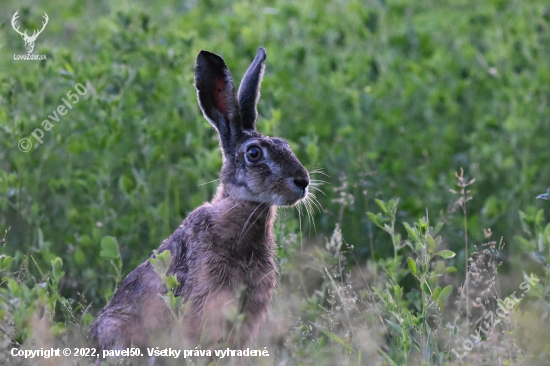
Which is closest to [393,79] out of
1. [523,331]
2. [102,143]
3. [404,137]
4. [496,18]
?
[404,137]

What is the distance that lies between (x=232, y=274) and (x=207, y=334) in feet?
1.33

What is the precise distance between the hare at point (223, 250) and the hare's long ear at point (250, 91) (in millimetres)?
44

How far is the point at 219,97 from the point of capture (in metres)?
4.97

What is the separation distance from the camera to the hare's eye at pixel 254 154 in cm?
484

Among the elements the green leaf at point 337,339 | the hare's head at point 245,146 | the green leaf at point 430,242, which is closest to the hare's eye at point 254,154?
the hare's head at point 245,146

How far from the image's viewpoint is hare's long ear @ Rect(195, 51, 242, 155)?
4.87 m

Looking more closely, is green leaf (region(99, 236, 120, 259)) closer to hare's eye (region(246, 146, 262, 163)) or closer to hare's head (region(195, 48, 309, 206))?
hare's head (region(195, 48, 309, 206))

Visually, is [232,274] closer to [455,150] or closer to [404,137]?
[404,137]

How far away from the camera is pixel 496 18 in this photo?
9.43 meters

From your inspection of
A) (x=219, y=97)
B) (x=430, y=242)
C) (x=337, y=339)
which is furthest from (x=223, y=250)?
(x=430, y=242)

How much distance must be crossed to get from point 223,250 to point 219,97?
42.7 inches

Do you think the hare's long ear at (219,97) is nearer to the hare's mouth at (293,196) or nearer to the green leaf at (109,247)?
the hare's mouth at (293,196)

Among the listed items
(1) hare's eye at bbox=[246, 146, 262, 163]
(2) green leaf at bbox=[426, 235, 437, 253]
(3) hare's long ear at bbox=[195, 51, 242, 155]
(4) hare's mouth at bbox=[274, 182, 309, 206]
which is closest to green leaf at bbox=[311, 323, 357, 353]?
(2) green leaf at bbox=[426, 235, 437, 253]

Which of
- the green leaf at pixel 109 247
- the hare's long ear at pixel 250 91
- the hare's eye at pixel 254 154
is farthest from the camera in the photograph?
the hare's long ear at pixel 250 91
